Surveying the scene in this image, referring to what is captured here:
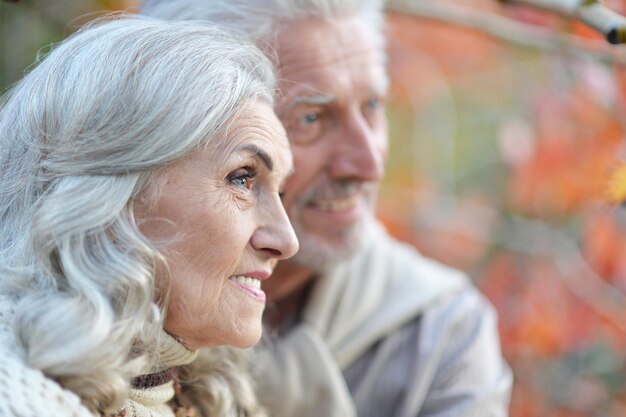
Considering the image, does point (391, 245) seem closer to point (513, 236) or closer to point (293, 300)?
point (293, 300)

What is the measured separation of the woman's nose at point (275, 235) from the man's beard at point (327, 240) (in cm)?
63

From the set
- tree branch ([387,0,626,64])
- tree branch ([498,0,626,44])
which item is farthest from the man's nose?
tree branch ([387,0,626,64])

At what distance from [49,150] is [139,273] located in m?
0.28

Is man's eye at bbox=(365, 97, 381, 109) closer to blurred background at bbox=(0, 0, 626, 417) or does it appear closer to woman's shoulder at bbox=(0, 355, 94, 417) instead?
blurred background at bbox=(0, 0, 626, 417)

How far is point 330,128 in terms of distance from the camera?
2.34 m

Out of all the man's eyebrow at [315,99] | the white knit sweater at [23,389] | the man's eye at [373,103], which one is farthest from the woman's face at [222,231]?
the man's eye at [373,103]

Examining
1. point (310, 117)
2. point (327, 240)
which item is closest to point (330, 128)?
point (310, 117)

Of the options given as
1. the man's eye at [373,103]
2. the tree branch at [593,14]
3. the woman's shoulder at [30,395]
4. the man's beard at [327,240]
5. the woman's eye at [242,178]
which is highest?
the tree branch at [593,14]

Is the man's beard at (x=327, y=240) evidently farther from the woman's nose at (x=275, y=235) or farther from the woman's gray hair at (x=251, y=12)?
the woman's nose at (x=275, y=235)

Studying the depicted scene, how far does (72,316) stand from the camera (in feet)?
4.87

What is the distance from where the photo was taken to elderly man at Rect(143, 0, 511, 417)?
2.29 meters

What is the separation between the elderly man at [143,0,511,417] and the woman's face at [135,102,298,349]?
0.55m

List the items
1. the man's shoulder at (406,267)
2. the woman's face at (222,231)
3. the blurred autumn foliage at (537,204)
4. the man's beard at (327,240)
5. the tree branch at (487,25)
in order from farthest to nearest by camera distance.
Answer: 1. the blurred autumn foliage at (537,204)
2. the tree branch at (487,25)
3. the man's shoulder at (406,267)
4. the man's beard at (327,240)
5. the woman's face at (222,231)

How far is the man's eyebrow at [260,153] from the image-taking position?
1687mm
